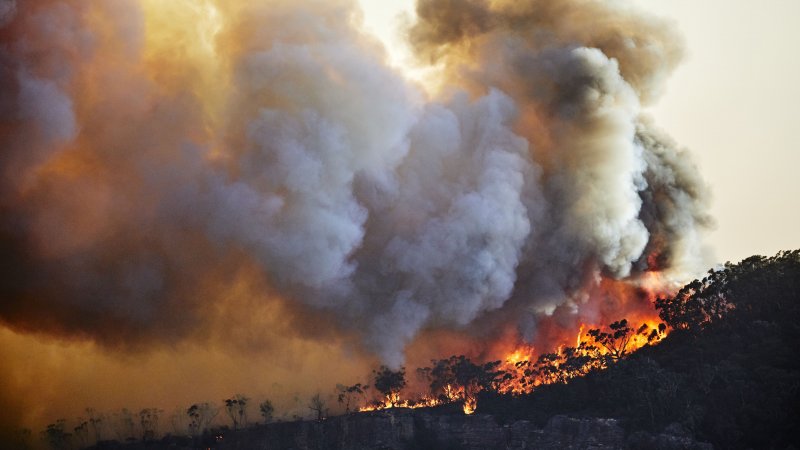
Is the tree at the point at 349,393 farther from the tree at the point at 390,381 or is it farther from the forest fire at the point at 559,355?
the tree at the point at 390,381

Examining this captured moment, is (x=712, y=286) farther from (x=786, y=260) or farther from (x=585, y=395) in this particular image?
(x=585, y=395)

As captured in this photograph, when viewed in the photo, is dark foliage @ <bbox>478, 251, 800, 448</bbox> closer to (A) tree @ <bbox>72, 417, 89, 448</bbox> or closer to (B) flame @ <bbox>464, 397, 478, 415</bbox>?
(B) flame @ <bbox>464, 397, 478, 415</bbox>

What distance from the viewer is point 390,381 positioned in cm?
10338

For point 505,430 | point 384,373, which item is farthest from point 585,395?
point 384,373

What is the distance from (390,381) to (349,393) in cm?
697

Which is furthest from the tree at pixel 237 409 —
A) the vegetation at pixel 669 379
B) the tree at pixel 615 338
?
the tree at pixel 615 338

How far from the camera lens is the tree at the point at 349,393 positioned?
106250mm

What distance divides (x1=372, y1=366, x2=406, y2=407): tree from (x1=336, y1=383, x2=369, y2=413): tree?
3001mm

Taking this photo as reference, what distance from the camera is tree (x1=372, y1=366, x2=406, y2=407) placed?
10306 centimetres

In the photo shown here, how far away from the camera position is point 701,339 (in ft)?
315

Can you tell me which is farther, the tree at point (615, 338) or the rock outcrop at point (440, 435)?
the tree at point (615, 338)

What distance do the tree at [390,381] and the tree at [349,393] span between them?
9.85 ft

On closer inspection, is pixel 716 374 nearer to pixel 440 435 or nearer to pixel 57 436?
pixel 440 435

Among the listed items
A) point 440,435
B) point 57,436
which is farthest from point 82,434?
point 440,435
